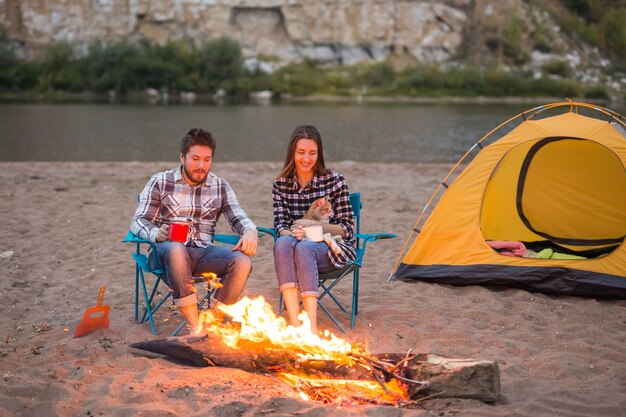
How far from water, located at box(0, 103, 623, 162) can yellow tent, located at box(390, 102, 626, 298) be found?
8.54 meters

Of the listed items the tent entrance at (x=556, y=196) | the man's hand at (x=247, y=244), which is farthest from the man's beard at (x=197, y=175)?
the tent entrance at (x=556, y=196)

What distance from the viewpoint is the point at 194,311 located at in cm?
355

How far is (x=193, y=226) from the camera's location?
3832mm

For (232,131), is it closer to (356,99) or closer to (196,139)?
(196,139)

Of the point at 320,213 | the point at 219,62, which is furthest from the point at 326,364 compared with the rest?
the point at 219,62

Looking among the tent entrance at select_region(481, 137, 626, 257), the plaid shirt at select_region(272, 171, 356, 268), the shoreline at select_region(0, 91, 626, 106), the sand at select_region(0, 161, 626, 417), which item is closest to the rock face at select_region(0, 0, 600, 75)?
the shoreline at select_region(0, 91, 626, 106)

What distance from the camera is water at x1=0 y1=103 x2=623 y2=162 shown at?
14.8 meters

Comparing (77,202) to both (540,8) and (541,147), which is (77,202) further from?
(540,8)

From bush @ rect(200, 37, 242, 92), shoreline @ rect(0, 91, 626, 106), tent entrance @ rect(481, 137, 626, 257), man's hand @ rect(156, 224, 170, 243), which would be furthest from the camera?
bush @ rect(200, 37, 242, 92)

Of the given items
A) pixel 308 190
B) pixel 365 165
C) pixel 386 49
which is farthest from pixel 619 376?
pixel 386 49

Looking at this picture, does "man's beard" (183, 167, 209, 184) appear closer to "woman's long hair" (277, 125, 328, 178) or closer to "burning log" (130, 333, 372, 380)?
"woman's long hair" (277, 125, 328, 178)

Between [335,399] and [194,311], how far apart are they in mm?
973

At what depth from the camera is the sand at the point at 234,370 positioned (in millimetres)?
2859

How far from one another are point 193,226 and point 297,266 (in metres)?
0.62
